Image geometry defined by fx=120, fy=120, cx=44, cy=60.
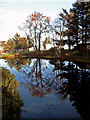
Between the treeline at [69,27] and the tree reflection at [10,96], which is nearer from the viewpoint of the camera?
the tree reflection at [10,96]

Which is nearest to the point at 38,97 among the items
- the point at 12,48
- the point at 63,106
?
the point at 63,106

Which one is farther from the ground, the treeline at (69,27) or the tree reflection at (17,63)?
the treeline at (69,27)

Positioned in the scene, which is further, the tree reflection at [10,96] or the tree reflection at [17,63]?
the tree reflection at [17,63]

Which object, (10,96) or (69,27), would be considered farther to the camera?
(69,27)

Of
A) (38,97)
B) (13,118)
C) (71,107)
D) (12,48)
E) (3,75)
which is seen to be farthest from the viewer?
(12,48)

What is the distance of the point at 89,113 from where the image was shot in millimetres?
5070

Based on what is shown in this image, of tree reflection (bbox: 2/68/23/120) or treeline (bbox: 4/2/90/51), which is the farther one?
treeline (bbox: 4/2/90/51)

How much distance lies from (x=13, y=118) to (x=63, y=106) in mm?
2456

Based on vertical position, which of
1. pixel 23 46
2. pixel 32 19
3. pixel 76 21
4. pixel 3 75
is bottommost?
pixel 3 75

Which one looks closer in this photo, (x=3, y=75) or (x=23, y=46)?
(x=3, y=75)

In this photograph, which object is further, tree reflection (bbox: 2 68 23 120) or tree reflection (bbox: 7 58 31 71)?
tree reflection (bbox: 7 58 31 71)

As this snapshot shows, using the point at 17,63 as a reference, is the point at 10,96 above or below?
above

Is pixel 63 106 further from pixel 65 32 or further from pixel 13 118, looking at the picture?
pixel 65 32

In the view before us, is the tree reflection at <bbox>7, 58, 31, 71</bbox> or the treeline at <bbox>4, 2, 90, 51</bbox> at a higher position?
the treeline at <bbox>4, 2, 90, 51</bbox>
